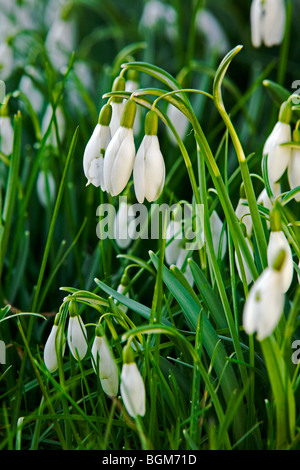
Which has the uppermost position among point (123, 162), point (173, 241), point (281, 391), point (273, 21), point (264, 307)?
point (273, 21)

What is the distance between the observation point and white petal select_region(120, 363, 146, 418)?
833mm

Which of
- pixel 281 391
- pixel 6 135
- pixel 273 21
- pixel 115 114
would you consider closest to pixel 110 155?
pixel 115 114

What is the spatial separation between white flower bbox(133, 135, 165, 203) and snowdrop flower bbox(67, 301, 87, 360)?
0.22 m

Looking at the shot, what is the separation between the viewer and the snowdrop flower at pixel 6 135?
1426mm

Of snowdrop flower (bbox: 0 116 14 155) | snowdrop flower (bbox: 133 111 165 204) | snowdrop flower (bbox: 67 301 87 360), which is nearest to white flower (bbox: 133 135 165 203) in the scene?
snowdrop flower (bbox: 133 111 165 204)

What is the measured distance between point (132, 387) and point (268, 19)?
3.26 ft

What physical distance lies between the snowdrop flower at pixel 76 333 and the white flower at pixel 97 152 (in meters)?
0.21

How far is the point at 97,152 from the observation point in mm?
990

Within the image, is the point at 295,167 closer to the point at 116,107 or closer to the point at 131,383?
the point at 116,107

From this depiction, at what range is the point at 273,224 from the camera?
0.84 meters

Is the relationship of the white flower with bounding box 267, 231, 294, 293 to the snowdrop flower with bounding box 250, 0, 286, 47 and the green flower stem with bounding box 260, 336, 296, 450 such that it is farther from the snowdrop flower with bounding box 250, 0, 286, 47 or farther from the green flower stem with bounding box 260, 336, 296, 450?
the snowdrop flower with bounding box 250, 0, 286, 47

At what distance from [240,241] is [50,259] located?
0.78 m

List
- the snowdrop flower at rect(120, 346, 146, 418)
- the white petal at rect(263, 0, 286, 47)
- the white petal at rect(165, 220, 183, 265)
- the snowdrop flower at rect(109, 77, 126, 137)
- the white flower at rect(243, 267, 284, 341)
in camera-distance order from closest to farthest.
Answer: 1. the white flower at rect(243, 267, 284, 341)
2. the snowdrop flower at rect(120, 346, 146, 418)
3. the snowdrop flower at rect(109, 77, 126, 137)
4. the white petal at rect(165, 220, 183, 265)
5. the white petal at rect(263, 0, 286, 47)

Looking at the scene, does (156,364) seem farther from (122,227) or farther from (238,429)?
(122,227)
